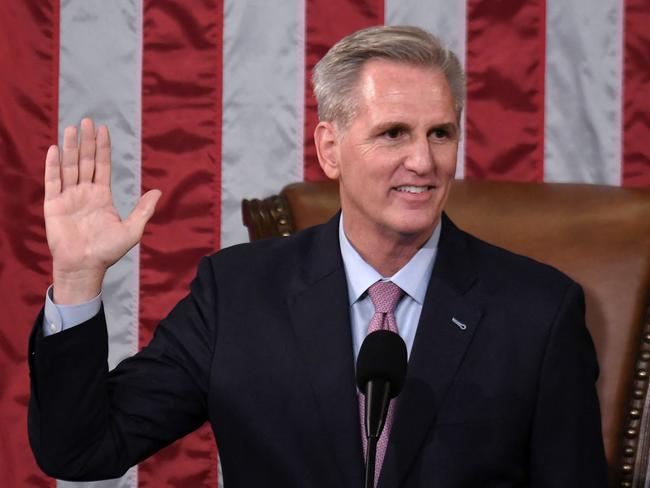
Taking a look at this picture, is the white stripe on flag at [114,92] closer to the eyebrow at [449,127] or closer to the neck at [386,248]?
the neck at [386,248]

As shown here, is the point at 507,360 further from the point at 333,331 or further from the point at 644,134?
the point at 644,134

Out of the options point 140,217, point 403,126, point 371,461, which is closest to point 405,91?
point 403,126

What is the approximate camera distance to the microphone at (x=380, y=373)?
1.25m

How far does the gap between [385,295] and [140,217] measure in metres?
0.42

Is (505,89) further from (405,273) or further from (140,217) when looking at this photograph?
(140,217)

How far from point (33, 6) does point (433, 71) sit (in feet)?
3.74

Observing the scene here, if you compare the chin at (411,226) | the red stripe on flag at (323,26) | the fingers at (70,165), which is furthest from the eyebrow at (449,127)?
the red stripe on flag at (323,26)

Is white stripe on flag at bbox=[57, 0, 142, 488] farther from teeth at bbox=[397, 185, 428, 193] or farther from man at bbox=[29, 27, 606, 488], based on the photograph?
teeth at bbox=[397, 185, 428, 193]

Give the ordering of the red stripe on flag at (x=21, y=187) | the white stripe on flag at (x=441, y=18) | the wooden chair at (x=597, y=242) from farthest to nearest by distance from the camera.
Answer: the white stripe on flag at (x=441, y=18) → the red stripe on flag at (x=21, y=187) → the wooden chair at (x=597, y=242)

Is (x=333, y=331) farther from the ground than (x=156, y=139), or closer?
closer

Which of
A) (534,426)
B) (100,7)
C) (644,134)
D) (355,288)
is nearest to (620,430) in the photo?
(534,426)

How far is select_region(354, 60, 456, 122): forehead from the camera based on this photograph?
1.70m

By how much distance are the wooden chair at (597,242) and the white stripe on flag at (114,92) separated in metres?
0.45

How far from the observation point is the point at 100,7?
2.53 m
